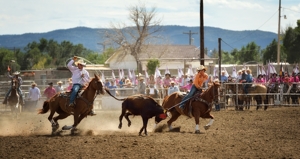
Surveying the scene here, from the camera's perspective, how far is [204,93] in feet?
55.6

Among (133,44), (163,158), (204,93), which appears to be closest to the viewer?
(163,158)

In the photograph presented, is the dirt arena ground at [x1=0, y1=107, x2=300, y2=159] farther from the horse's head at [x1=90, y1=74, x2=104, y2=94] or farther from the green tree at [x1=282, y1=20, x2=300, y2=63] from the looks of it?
the green tree at [x1=282, y1=20, x2=300, y2=63]

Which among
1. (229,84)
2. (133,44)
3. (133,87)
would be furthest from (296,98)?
(133,44)

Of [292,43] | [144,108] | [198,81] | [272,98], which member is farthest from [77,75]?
[292,43]

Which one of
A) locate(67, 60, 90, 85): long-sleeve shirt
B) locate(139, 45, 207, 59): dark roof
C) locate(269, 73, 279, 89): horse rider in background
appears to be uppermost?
locate(139, 45, 207, 59): dark roof

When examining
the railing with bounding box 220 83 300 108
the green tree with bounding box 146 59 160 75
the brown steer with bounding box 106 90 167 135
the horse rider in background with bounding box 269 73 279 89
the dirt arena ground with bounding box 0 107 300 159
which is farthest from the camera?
the green tree with bounding box 146 59 160 75

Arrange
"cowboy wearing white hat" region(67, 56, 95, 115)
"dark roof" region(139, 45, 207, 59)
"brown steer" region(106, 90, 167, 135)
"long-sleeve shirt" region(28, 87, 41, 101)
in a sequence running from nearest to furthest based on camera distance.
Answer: "brown steer" region(106, 90, 167, 135)
"cowboy wearing white hat" region(67, 56, 95, 115)
"long-sleeve shirt" region(28, 87, 41, 101)
"dark roof" region(139, 45, 207, 59)

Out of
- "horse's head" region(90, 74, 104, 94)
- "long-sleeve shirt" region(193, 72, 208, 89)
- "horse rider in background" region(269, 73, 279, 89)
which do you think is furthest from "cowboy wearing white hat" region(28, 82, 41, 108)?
"long-sleeve shirt" region(193, 72, 208, 89)

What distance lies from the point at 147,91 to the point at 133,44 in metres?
29.2

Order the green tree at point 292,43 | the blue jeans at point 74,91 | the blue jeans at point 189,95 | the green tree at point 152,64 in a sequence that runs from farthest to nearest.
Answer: the green tree at point 292,43
the green tree at point 152,64
the blue jeans at point 189,95
the blue jeans at point 74,91

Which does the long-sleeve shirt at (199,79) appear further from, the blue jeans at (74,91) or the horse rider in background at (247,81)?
the horse rider in background at (247,81)

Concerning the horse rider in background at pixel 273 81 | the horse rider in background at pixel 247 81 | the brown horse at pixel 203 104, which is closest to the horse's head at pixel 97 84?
the brown horse at pixel 203 104

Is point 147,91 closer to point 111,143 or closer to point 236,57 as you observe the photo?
point 111,143

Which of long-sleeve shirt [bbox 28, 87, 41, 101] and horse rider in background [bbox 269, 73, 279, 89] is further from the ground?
horse rider in background [bbox 269, 73, 279, 89]
